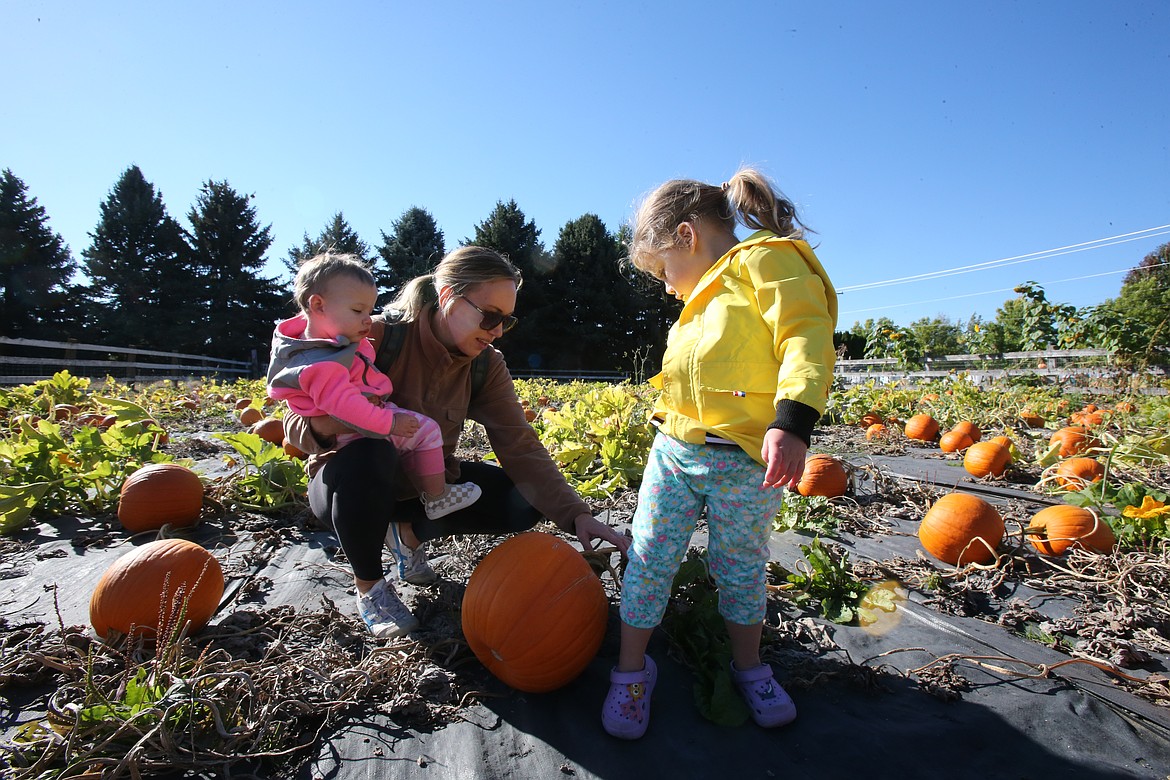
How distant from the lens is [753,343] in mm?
1559

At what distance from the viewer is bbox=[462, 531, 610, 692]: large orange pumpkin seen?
1.55 metres

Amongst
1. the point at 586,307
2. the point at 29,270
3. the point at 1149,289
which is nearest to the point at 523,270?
the point at 586,307

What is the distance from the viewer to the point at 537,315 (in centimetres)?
3228

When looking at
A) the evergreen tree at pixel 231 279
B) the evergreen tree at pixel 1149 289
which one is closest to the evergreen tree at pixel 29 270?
the evergreen tree at pixel 231 279

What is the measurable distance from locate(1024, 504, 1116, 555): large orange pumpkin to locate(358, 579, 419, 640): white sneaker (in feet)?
8.34

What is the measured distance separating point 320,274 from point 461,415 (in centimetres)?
75

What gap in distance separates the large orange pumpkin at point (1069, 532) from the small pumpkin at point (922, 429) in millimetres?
3193

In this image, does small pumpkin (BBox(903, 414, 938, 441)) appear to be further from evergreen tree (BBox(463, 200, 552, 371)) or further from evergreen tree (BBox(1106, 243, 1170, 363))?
evergreen tree (BBox(463, 200, 552, 371))

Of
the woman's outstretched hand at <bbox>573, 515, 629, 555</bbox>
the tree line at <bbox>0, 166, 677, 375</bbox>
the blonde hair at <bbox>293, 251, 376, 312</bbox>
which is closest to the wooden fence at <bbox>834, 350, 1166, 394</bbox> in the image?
the woman's outstretched hand at <bbox>573, 515, 629, 555</bbox>

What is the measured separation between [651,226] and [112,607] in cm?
204

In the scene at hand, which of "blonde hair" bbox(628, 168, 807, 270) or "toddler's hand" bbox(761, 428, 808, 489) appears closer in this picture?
"toddler's hand" bbox(761, 428, 808, 489)

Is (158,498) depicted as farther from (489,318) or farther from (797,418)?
(797,418)

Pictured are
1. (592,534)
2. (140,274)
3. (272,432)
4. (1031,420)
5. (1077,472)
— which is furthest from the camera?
(140,274)

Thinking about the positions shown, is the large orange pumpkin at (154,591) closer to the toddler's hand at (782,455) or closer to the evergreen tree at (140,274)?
the toddler's hand at (782,455)
